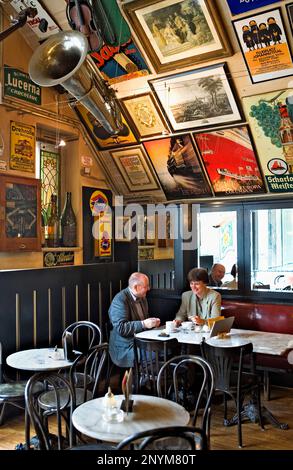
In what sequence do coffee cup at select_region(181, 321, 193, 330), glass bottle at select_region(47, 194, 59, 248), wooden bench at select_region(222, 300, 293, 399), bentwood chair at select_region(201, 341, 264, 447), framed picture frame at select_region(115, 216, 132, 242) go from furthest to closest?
A: framed picture frame at select_region(115, 216, 132, 242), glass bottle at select_region(47, 194, 59, 248), wooden bench at select_region(222, 300, 293, 399), coffee cup at select_region(181, 321, 193, 330), bentwood chair at select_region(201, 341, 264, 447)

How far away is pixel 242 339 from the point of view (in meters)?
4.04

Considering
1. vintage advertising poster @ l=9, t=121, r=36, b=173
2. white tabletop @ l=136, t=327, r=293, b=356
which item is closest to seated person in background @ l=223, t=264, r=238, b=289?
white tabletop @ l=136, t=327, r=293, b=356

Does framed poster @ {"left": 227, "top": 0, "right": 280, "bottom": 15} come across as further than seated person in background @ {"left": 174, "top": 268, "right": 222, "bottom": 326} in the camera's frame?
No

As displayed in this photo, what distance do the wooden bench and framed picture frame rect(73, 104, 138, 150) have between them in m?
2.41

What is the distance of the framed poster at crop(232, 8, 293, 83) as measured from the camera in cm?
402

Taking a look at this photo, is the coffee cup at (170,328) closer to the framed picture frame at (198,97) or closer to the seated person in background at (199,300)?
the seated person in background at (199,300)

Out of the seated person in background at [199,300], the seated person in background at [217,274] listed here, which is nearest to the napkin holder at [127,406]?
A: the seated person in background at [199,300]

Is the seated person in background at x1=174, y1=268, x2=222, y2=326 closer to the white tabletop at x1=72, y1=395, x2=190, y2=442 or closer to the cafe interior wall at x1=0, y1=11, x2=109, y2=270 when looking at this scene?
the cafe interior wall at x1=0, y1=11, x2=109, y2=270

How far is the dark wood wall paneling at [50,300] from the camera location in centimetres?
432

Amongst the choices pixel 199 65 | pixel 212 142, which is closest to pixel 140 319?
pixel 212 142

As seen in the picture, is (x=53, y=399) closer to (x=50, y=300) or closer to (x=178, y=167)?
(x=50, y=300)

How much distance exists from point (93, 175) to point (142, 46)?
196 cm

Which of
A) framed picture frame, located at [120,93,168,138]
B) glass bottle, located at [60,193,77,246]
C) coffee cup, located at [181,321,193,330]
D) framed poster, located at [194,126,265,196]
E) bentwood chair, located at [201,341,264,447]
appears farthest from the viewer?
glass bottle, located at [60,193,77,246]

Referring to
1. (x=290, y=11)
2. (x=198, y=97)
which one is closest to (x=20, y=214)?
(x=198, y=97)
